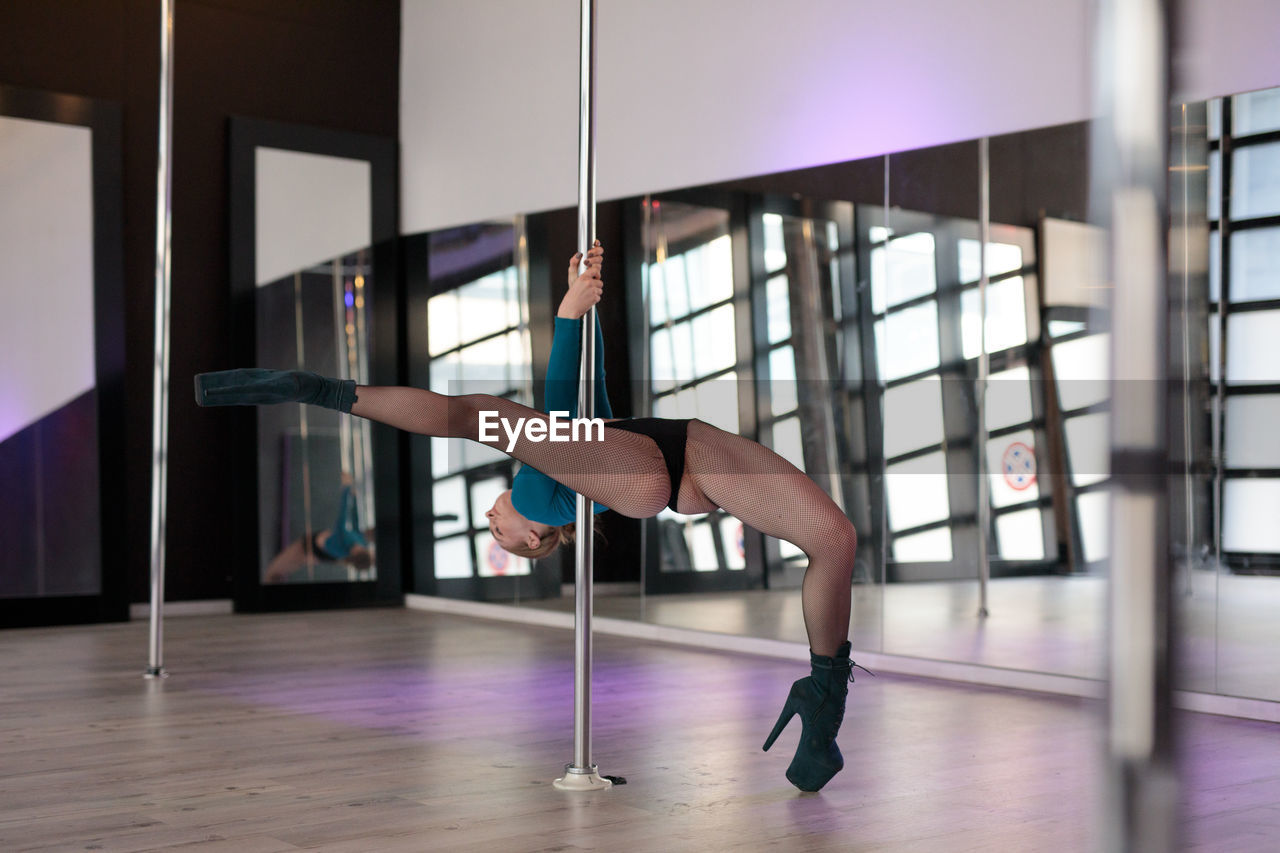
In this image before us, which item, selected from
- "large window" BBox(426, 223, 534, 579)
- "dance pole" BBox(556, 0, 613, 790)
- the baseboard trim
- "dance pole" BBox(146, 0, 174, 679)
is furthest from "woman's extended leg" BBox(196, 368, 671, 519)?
the baseboard trim

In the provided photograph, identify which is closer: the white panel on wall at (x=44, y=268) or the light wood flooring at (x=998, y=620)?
the light wood flooring at (x=998, y=620)

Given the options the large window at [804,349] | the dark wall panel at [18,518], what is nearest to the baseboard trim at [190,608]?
the dark wall panel at [18,518]

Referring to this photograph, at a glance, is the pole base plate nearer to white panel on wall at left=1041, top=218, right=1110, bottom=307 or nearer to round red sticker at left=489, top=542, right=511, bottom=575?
white panel on wall at left=1041, top=218, right=1110, bottom=307

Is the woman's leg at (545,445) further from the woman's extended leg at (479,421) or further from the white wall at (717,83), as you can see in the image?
the white wall at (717,83)

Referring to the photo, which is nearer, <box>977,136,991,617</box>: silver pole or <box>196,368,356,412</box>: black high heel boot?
<box>196,368,356,412</box>: black high heel boot

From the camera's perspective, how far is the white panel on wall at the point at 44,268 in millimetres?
6945

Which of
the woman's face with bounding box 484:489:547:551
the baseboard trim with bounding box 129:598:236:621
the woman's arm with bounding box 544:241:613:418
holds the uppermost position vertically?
the woman's arm with bounding box 544:241:613:418

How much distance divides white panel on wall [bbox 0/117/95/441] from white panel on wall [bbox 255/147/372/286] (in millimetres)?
1031

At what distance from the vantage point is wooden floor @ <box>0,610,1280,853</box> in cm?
292

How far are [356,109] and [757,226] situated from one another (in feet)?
11.8

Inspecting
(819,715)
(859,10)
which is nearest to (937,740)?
(819,715)

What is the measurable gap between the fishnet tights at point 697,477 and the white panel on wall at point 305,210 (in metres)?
4.87

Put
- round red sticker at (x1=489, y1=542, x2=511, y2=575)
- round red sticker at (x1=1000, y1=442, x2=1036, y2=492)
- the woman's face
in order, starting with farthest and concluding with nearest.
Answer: round red sticker at (x1=489, y1=542, x2=511, y2=575), round red sticker at (x1=1000, y1=442, x2=1036, y2=492), the woman's face

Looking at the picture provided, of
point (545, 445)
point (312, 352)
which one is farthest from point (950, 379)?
point (312, 352)
